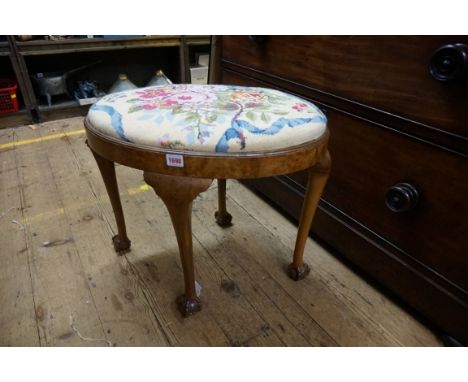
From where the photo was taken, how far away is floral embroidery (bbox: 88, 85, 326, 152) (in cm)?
48

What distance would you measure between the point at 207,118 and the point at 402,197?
408 millimetres

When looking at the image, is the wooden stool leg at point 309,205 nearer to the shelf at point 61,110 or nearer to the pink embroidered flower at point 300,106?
the pink embroidered flower at point 300,106

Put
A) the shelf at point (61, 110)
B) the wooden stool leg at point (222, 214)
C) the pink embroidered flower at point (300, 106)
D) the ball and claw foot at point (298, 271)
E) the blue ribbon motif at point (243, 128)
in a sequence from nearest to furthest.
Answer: the blue ribbon motif at point (243, 128) < the pink embroidered flower at point (300, 106) < the ball and claw foot at point (298, 271) < the wooden stool leg at point (222, 214) < the shelf at point (61, 110)

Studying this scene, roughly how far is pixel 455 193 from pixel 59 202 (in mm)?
1119

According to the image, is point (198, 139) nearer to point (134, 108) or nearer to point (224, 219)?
point (134, 108)

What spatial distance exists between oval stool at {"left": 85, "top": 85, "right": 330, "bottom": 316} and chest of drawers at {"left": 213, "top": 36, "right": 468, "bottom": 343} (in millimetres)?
145

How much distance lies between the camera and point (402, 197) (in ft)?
2.09

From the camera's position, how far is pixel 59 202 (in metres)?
1.11

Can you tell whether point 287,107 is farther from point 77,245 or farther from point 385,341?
point 77,245

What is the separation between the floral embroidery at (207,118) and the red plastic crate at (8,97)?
1.46 meters

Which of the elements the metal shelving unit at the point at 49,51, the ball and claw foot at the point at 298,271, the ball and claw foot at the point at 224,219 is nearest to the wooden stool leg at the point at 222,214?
the ball and claw foot at the point at 224,219

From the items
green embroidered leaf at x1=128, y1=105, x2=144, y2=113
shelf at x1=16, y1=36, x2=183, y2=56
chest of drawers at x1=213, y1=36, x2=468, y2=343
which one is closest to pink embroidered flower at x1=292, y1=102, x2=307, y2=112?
chest of drawers at x1=213, y1=36, x2=468, y2=343

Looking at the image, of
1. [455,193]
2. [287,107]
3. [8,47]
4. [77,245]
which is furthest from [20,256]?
[8,47]

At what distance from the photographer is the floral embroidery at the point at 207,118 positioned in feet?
1.59
